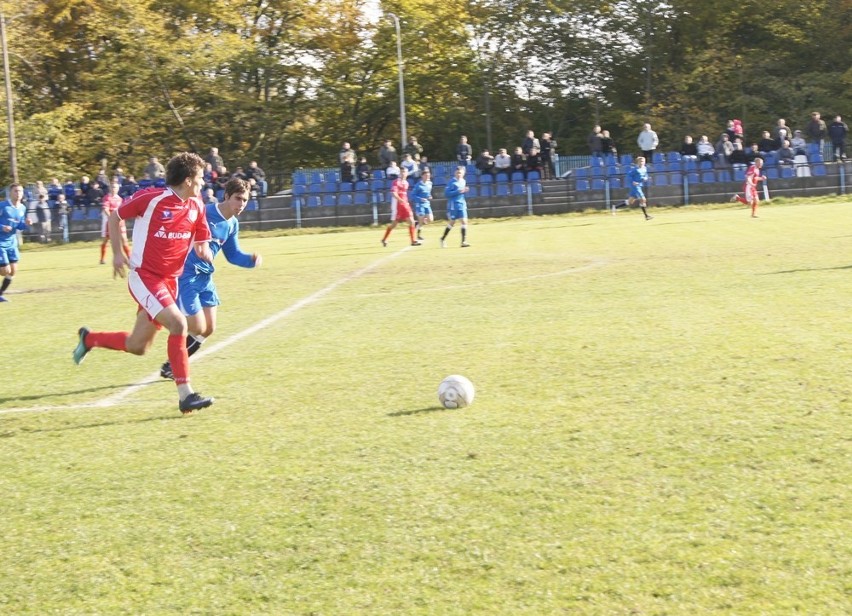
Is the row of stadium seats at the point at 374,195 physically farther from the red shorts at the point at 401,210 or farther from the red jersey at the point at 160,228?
the red jersey at the point at 160,228

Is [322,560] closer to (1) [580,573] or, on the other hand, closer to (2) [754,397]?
(1) [580,573]

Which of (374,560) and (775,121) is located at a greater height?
(775,121)

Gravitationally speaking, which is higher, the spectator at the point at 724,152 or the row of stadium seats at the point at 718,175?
the spectator at the point at 724,152

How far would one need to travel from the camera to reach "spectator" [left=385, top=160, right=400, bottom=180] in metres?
35.1

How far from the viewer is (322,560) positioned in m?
4.32

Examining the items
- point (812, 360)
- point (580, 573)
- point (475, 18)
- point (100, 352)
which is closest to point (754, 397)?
point (812, 360)

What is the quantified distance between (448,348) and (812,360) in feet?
→ 10.1

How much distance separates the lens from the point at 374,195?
Result: 121 ft

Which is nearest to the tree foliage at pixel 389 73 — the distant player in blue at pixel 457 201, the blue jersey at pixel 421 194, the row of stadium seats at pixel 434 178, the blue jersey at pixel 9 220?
the row of stadium seats at pixel 434 178

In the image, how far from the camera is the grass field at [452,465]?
4027mm

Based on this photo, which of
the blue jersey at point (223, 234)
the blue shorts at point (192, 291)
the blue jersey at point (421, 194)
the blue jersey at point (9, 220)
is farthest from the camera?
the blue jersey at point (421, 194)

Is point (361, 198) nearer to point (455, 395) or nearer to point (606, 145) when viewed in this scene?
point (606, 145)

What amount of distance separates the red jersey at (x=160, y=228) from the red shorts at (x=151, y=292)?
43 mm

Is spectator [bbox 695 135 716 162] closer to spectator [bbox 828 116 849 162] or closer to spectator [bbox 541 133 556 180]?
spectator [bbox 828 116 849 162]
